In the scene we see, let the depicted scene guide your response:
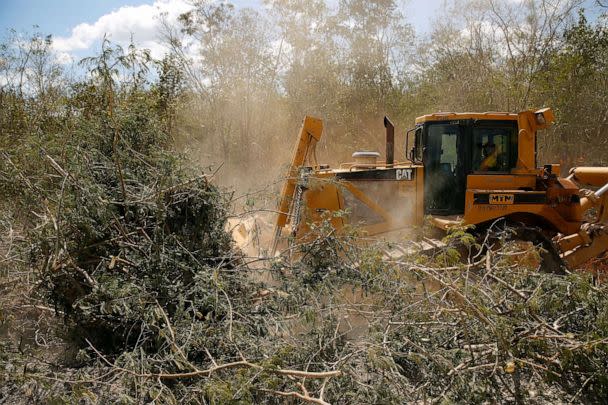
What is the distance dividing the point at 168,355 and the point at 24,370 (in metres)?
0.93

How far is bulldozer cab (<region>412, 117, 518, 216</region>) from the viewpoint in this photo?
19.5 feet

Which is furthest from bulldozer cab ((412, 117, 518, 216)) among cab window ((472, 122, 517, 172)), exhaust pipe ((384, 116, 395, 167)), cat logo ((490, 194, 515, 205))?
exhaust pipe ((384, 116, 395, 167))

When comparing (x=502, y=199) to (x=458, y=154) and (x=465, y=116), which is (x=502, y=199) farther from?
(x=465, y=116)

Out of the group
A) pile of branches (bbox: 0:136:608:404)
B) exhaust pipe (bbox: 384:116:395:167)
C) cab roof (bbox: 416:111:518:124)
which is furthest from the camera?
exhaust pipe (bbox: 384:116:395:167)

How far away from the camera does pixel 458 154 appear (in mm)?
5980

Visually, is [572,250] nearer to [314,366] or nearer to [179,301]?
[314,366]

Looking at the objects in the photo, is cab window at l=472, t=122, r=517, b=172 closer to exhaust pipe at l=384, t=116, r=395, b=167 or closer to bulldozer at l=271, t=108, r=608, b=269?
bulldozer at l=271, t=108, r=608, b=269

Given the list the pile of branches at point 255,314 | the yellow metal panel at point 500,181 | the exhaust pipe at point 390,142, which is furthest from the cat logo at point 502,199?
the pile of branches at point 255,314

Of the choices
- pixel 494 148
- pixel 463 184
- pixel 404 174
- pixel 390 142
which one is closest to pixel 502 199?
pixel 463 184

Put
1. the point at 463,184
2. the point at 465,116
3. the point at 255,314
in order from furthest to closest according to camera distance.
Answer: the point at 463,184
the point at 465,116
the point at 255,314

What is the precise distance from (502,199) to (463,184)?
0.47m

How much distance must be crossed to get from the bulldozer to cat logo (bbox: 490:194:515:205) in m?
0.01

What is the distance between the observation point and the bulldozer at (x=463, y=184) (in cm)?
590

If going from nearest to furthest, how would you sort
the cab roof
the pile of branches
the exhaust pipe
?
the pile of branches, the cab roof, the exhaust pipe
